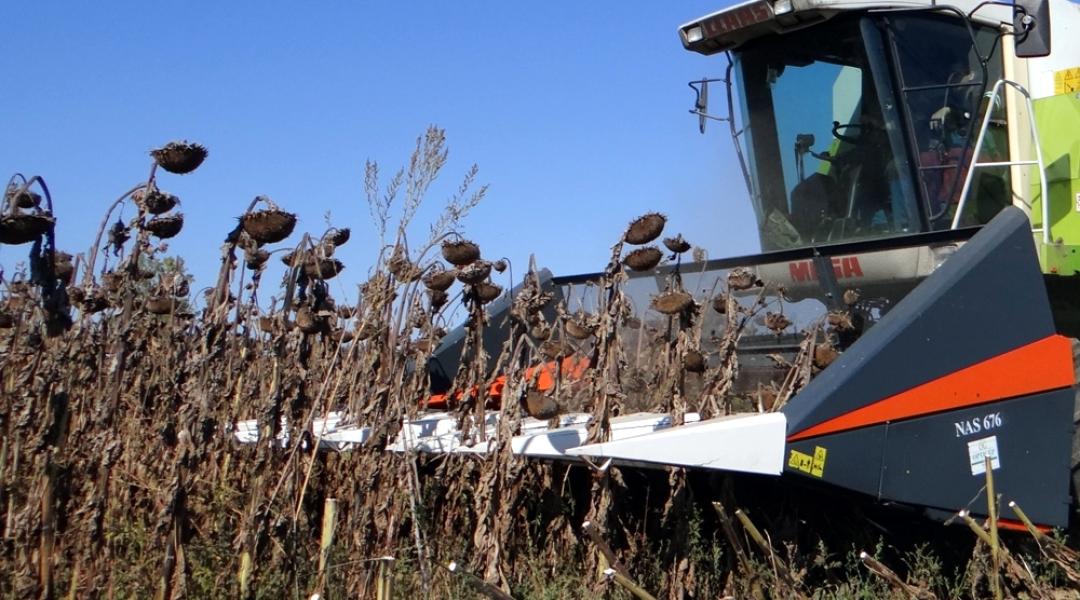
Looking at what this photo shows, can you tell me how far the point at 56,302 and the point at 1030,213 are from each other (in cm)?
355

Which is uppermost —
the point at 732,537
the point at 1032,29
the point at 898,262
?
the point at 1032,29

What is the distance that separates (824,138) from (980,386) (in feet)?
5.81

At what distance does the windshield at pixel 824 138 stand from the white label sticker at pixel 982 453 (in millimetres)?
1333

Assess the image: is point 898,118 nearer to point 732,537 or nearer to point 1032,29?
point 1032,29

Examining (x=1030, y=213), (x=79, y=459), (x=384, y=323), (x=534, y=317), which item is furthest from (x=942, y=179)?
(x=79, y=459)

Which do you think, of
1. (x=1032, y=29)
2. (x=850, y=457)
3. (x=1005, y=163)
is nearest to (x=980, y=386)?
(x=850, y=457)

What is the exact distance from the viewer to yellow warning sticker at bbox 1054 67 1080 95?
186 inches

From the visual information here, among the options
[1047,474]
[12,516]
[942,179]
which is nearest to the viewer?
[12,516]

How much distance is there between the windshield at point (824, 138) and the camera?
4.32 m

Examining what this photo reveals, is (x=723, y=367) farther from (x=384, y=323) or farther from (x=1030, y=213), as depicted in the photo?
(x=1030, y=213)

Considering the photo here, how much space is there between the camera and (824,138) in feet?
15.1

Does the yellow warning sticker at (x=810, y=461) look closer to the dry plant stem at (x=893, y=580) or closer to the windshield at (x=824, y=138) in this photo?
the dry plant stem at (x=893, y=580)

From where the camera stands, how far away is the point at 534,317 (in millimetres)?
3488

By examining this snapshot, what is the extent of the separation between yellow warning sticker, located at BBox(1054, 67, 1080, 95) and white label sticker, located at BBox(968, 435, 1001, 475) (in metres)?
2.27
